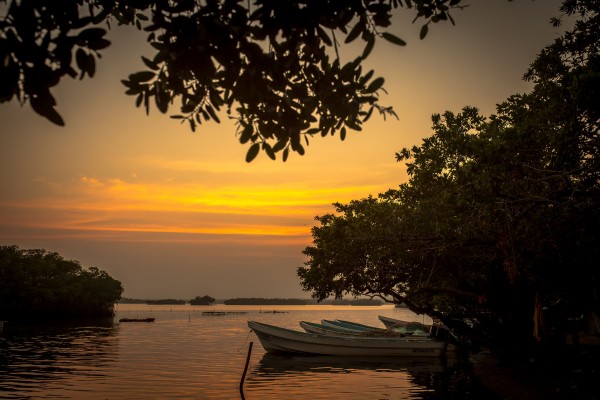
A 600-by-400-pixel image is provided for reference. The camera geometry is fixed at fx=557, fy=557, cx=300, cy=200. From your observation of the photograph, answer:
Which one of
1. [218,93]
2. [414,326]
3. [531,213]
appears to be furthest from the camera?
[414,326]

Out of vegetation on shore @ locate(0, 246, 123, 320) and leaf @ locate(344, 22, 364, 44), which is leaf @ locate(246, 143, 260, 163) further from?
vegetation on shore @ locate(0, 246, 123, 320)

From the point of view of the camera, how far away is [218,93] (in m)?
5.54

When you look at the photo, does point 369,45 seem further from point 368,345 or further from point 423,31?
point 368,345

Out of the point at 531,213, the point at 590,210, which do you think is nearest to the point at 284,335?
the point at 531,213

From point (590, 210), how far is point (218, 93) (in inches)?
451

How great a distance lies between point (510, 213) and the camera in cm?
1501

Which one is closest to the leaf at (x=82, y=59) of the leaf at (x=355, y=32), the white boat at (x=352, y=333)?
the leaf at (x=355, y=32)

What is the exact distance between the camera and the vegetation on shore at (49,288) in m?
78.6

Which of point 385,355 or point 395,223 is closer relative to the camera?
point 395,223

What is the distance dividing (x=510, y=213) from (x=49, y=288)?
8722cm

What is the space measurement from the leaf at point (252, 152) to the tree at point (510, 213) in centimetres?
912

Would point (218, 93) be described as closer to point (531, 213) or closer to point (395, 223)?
point (531, 213)

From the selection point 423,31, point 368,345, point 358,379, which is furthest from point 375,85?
point 368,345

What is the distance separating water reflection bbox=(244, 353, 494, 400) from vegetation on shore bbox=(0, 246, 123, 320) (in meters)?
58.3
